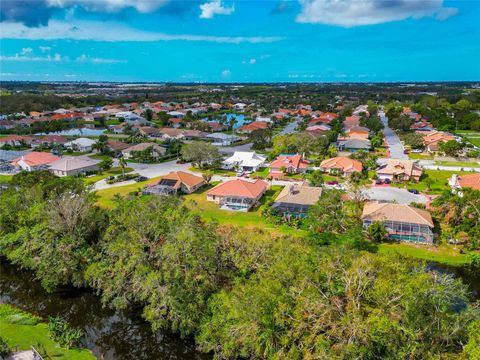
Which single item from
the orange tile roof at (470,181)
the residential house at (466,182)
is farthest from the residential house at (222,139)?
the orange tile roof at (470,181)

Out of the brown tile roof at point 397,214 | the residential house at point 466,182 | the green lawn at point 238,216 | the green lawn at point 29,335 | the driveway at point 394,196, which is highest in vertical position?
the residential house at point 466,182

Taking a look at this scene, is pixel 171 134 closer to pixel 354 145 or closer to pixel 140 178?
pixel 140 178

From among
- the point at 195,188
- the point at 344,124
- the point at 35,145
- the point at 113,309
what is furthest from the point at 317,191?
the point at 344,124

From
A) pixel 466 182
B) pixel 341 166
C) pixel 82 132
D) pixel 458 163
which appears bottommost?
pixel 458 163

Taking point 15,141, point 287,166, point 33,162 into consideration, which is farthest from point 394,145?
point 15,141

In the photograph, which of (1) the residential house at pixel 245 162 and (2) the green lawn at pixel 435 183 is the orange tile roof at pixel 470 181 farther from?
(1) the residential house at pixel 245 162

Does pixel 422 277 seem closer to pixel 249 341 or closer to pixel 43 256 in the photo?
pixel 249 341

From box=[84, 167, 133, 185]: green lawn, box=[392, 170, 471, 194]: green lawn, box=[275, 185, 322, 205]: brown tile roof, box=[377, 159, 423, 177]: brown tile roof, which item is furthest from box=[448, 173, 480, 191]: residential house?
box=[84, 167, 133, 185]: green lawn
